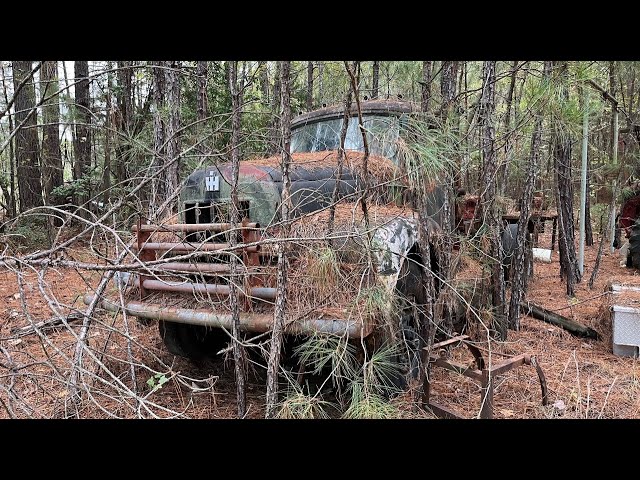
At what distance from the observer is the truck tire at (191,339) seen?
12.7ft

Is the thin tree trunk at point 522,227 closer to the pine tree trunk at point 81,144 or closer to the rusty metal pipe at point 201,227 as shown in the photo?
the rusty metal pipe at point 201,227

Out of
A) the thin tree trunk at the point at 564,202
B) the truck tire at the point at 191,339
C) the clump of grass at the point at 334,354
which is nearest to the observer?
the clump of grass at the point at 334,354

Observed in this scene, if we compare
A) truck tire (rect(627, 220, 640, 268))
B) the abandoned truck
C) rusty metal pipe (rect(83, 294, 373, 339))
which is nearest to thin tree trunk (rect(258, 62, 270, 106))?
the abandoned truck

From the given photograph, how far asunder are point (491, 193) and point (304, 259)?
222 centimetres

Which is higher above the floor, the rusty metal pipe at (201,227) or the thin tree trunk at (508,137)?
the thin tree trunk at (508,137)

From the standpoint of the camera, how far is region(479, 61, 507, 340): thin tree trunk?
3.99 meters

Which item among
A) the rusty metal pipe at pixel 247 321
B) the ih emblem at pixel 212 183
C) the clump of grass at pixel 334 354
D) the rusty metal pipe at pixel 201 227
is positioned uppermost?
the ih emblem at pixel 212 183

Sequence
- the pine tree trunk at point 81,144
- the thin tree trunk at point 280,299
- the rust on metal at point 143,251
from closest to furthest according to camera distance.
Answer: the thin tree trunk at point 280,299 < the rust on metal at point 143,251 < the pine tree trunk at point 81,144

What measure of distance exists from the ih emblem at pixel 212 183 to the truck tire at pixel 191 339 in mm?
1102

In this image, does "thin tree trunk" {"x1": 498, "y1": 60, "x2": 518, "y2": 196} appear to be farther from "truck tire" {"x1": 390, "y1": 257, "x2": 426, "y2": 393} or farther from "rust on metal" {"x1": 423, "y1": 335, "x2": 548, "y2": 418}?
"rust on metal" {"x1": 423, "y1": 335, "x2": 548, "y2": 418}

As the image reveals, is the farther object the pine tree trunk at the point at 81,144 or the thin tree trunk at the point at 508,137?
the pine tree trunk at the point at 81,144

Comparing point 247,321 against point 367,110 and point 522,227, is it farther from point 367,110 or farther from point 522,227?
point 522,227

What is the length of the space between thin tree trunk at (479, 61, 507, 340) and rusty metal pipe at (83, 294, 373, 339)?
1844mm

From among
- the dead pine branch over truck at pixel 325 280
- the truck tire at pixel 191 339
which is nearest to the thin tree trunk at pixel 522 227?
the dead pine branch over truck at pixel 325 280
